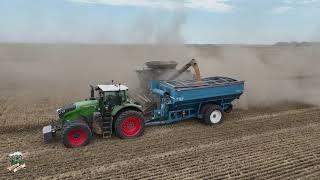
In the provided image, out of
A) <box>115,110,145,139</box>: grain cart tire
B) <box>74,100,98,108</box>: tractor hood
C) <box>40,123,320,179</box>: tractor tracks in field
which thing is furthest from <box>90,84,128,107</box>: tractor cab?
<box>40,123,320,179</box>: tractor tracks in field

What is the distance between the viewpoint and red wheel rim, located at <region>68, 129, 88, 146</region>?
962cm

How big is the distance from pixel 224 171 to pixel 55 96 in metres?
11.3

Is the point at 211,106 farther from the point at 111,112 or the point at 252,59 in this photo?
the point at 252,59

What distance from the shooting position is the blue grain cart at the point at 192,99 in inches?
444

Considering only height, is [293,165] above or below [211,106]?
below

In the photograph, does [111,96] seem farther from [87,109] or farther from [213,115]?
[213,115]

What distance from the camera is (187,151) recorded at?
9.46 m

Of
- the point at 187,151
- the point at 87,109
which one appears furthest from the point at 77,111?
the point at 187,151

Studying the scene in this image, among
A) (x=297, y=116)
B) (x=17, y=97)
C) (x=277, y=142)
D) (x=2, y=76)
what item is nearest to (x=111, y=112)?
(x=277, y=142)

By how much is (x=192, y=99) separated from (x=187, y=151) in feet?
7.78

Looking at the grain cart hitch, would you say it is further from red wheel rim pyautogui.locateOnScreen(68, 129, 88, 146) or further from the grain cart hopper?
the grain cart hopper

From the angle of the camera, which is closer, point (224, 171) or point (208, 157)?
point (224, 171)

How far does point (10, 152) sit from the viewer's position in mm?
9492

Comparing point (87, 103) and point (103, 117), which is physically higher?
point (87, 103)
